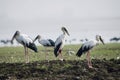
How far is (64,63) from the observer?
67.5 ft

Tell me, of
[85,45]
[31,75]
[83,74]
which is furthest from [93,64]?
[31,75]

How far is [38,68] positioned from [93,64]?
2.98 metres

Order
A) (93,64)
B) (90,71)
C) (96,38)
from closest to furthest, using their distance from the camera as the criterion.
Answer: (90,71), (93,64), (96,38)

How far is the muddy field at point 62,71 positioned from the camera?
17844mm

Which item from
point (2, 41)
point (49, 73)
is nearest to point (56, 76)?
point (49, 73)

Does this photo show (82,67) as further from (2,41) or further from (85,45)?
(2,41)

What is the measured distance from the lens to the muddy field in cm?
1784

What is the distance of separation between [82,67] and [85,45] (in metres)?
1.65

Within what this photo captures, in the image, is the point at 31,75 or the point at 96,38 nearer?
the point at 31,75

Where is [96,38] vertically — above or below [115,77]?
above

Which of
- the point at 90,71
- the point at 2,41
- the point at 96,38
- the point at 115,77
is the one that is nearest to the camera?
the point at 115,77

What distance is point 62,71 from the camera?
18.9 m

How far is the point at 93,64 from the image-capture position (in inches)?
809

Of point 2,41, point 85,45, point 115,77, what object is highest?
point 2,41
